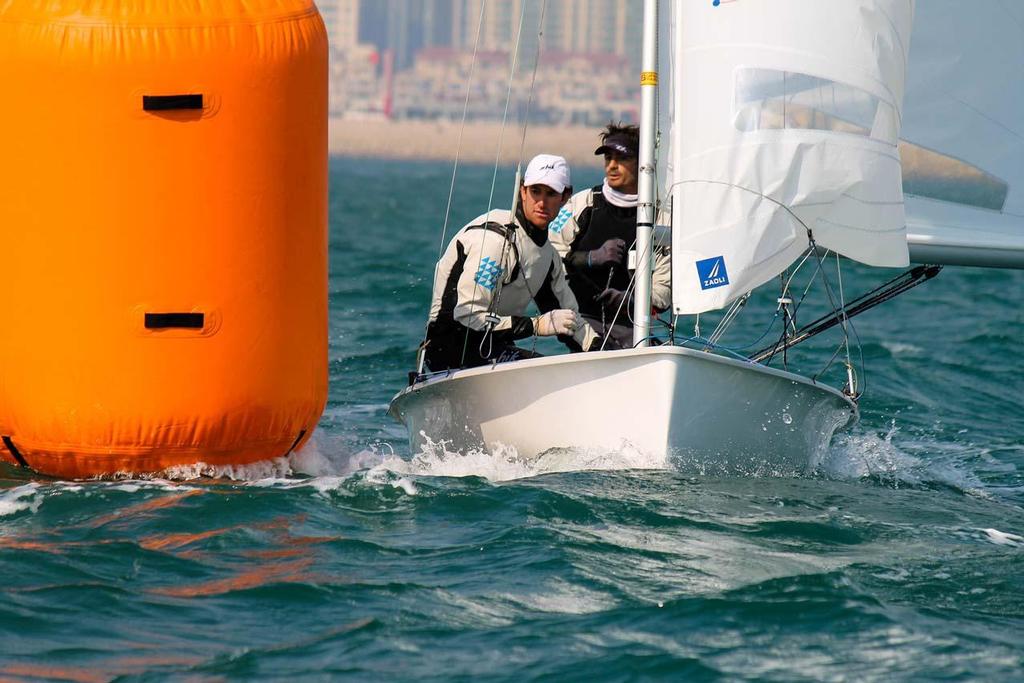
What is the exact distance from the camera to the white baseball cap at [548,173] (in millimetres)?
5469

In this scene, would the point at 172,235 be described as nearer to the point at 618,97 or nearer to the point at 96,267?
the point at 96,267

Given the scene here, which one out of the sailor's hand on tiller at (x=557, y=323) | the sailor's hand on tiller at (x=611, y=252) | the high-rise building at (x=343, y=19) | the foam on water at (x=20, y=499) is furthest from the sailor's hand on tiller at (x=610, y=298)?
the high-rise building at (x=343, y=19)

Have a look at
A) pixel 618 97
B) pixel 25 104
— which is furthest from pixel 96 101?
pixel 618 97

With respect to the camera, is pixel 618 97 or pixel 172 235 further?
pixel 618 97

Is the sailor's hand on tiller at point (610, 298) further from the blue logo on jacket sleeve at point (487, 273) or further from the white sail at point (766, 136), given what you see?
the white sail at point (766, 136)

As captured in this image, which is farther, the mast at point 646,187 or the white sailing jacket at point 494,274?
the white sailing jacket at point 494,274

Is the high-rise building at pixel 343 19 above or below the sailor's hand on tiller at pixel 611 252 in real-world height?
below

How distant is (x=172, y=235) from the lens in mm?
4887

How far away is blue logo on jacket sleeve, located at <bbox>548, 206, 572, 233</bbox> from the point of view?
6281mm

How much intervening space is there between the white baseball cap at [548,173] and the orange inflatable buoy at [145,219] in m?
0.83

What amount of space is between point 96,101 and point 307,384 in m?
1.13

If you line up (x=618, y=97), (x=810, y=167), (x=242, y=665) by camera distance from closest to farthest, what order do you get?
1. (x=242, y=665)
2. (x=810, y=167)
3. (x=618, y=97)

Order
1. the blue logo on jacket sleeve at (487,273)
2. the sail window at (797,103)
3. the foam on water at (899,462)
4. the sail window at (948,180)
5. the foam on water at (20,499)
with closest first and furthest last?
the foam on water at (20,499), the sail window at (797,103), the blue logo on jacket sleeve at (487,273), the foam on water at (899,462), the sail window at (948,180)

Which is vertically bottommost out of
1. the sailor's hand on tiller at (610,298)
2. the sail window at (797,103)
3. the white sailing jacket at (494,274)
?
the sailor's hand on tiller at (610,298)
